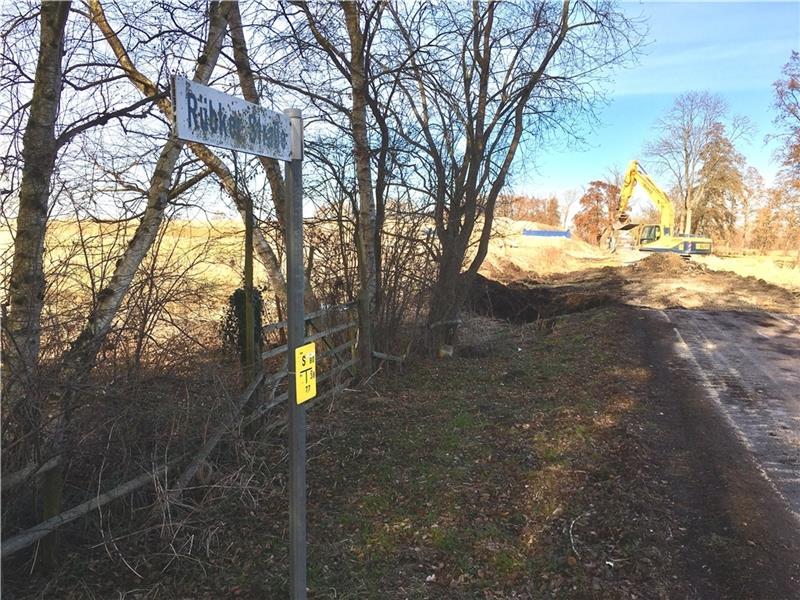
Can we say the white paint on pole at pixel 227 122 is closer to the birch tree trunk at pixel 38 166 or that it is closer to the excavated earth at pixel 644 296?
the birch tree trunk at pixel 38 166

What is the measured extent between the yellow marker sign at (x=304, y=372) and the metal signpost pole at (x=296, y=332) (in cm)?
2

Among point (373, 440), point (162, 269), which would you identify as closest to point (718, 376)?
point (373, 440)

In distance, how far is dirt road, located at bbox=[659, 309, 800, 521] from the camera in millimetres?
5898

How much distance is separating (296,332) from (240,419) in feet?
7.64

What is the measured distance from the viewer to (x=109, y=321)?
3.79m

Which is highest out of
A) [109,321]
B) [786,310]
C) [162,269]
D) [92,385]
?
[162,269]

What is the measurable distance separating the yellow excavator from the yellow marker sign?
1244 inches

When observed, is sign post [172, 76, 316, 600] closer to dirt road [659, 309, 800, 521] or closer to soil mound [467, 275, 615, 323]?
dirt road [659, 309, 800, 521]

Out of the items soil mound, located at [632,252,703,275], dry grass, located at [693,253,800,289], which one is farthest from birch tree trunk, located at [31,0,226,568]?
soil mound, located at [632,252,703,275]

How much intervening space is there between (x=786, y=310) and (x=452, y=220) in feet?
37.7

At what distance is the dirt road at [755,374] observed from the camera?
5.90 m

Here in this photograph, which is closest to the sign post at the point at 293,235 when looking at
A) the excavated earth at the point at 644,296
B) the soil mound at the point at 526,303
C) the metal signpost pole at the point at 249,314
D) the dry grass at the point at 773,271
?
the metal signpost pole at the point at 249,314

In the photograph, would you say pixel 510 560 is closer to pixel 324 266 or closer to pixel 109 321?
pixel 109 321

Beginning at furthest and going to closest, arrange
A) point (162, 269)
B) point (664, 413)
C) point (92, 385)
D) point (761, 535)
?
point (664, 413)
point (162, 269)
point (761, 535)
point (92, 385)
